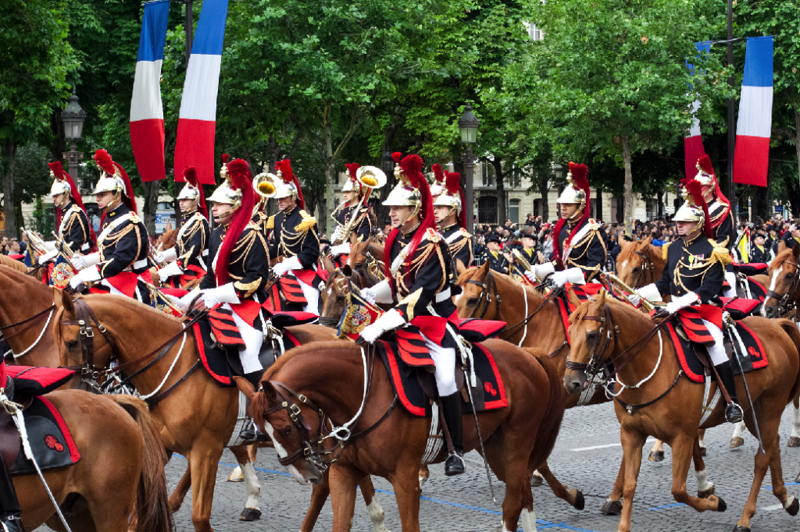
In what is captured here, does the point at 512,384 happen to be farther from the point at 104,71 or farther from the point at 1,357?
the point at 104,71

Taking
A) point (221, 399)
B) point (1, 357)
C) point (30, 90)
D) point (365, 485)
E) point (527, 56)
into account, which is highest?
point (527, 56)

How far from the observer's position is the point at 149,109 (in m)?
18.1

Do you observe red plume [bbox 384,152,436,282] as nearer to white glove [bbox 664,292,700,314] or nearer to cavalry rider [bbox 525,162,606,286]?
white glove [bbox 664,292,700,314]

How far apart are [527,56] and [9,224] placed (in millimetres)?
17801

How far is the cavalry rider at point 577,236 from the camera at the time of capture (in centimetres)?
1150

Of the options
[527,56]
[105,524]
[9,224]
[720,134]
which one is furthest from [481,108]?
[105,524]

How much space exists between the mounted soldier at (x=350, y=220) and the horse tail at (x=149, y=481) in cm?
697

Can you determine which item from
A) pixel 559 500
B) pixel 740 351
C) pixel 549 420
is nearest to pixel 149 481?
pixel 549 420

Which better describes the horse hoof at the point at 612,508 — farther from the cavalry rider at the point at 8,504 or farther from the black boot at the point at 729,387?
the cavalry rider at the point at 8,504

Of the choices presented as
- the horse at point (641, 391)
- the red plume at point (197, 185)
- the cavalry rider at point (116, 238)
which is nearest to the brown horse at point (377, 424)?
the horse at point (641, 391)

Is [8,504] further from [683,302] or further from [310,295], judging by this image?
[310,295]

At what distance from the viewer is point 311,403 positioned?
20.5 feet

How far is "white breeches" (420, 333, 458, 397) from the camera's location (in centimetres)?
691

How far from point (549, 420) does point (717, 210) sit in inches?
204
